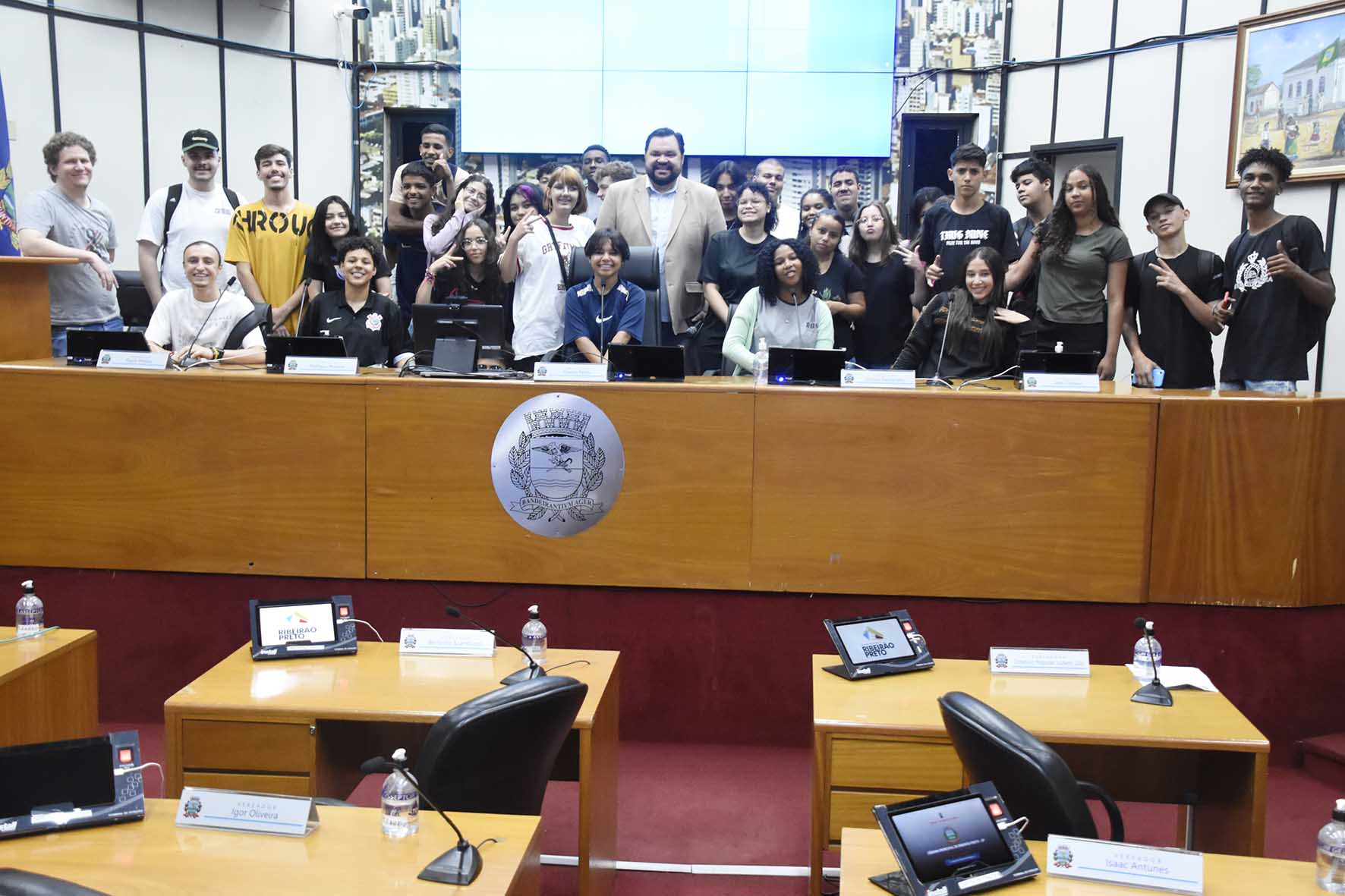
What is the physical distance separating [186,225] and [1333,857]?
4988 mm

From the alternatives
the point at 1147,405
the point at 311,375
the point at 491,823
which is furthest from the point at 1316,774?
the point at 311,375

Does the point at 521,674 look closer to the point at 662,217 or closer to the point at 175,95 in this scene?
the point at 662,217

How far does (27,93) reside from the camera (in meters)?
6.84

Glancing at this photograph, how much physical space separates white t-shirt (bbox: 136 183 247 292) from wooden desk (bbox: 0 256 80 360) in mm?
1211

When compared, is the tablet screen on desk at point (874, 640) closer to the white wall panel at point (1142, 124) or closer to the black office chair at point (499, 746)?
the black office chair at point (499, 746)

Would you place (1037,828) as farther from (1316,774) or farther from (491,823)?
(1316,774)

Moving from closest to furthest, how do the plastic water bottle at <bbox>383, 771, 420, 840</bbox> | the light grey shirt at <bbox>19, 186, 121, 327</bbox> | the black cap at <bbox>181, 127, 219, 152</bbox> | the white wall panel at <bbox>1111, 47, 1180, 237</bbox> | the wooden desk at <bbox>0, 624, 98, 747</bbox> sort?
1. the plastic water bottle at <bbox>383, 771, 420, 840</bbox>
2. the wooden desk at <bbox>0, 624, 98, 747</bbox>
3. the light grey shirt at <bbox>19, 186, 121, 327</bbox>
4. the black cap at <bbox>181, 127, 219, 152</bbox>
5. the white wall panel at <bbox>1111, 47, 1180, 237</bbox>

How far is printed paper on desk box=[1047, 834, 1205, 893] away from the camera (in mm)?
1785

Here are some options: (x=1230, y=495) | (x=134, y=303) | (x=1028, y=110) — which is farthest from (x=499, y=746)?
(x=1028, y=110)

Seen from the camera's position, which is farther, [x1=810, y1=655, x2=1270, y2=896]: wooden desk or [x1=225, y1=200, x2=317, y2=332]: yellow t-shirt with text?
[x1=225, y1=200, x2=317, y2=332]: yellow t-shirt with text

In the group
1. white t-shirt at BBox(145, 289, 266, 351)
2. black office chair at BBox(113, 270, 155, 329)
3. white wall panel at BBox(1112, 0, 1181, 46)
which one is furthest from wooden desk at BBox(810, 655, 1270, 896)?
white wall panel at BBox(1112, 0, 1181, 46)

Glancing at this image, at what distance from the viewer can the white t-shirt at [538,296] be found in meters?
4.93

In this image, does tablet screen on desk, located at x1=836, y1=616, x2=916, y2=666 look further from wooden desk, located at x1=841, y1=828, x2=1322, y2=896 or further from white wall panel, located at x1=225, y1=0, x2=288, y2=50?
white wall panel, located at x1=225, y1=0, x2=288, y2=50

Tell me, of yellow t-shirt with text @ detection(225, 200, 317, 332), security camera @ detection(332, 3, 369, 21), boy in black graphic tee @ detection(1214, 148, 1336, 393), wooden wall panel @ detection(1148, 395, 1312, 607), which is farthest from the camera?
security camera @ detection(332, 3, 369, 21)
